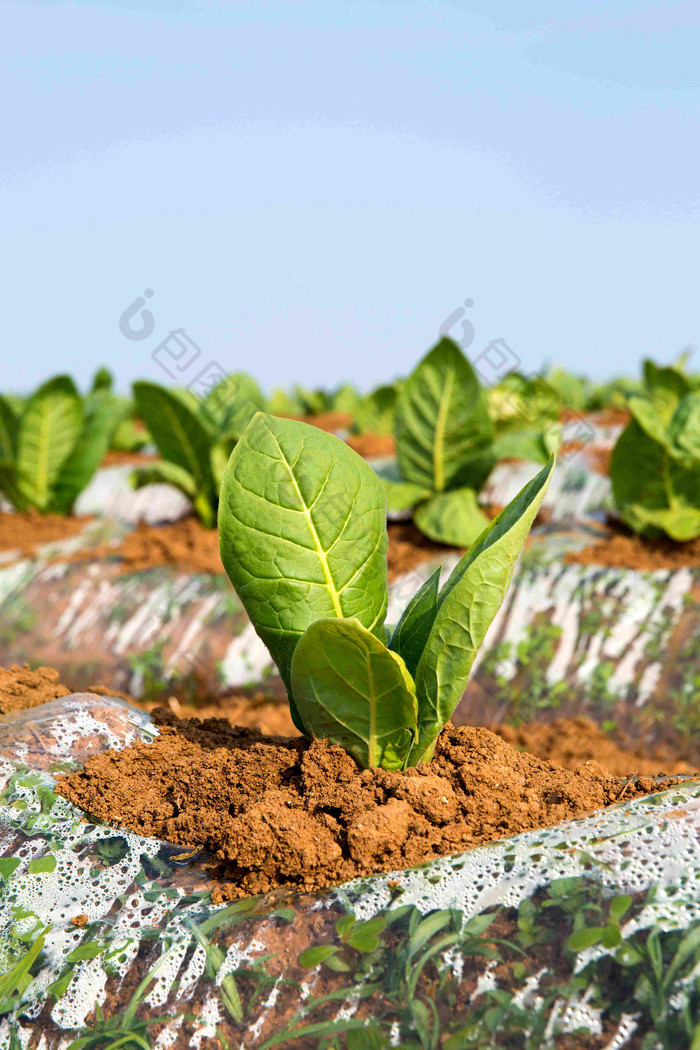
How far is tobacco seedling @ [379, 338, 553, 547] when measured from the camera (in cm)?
353

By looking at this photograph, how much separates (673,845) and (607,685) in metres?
2.06

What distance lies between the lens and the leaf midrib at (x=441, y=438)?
358cm

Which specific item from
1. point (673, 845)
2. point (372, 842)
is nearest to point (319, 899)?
point (372, 842)

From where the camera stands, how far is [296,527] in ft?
4.16

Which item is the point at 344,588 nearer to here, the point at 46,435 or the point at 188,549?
the point at 188,549

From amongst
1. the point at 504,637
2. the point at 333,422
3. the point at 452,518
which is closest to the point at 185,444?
the point at 452,518

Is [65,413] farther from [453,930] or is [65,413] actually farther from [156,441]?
[453,930]

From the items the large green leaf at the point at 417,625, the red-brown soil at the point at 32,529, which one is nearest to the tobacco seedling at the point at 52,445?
the red-brown soil at the point at 32,529

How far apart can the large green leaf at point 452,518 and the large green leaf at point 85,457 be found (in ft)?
6.61

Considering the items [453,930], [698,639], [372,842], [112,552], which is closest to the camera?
[453,930]

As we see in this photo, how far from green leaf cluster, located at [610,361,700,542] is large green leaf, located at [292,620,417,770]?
2483mm

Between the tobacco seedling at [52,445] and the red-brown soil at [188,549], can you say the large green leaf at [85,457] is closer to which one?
the tobacco seedling at [52,445]

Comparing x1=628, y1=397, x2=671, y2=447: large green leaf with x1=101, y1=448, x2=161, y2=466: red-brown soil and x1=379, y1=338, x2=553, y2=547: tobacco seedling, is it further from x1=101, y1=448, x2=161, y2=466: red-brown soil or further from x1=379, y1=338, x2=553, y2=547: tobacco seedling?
x1=101, y1=448, x2=161, y2=466: red-brown soil

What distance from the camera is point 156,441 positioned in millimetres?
4281
